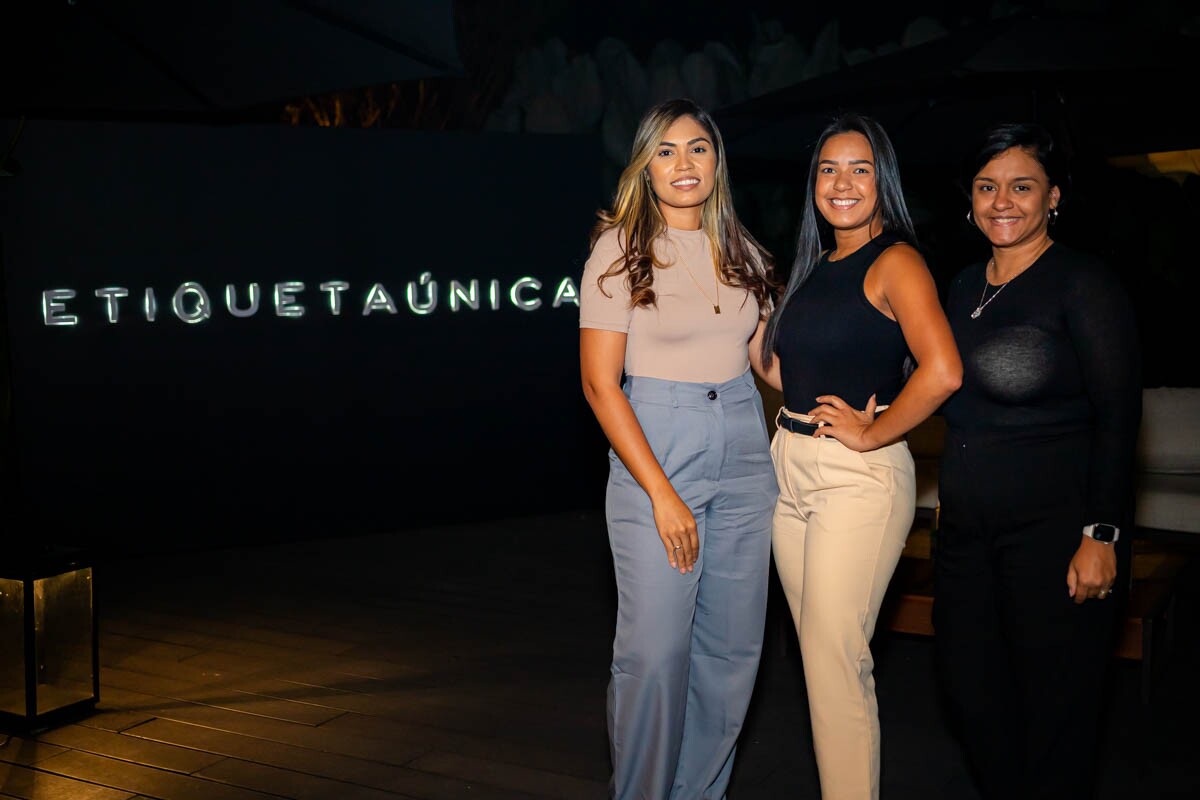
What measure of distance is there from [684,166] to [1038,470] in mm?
1001

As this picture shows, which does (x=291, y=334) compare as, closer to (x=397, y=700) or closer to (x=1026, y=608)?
(x=397, y=700)

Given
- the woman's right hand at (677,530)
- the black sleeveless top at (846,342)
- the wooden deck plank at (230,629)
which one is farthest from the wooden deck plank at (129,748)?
the black sleeveless top at (846,342)

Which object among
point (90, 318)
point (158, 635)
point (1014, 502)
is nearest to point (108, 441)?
point (90, 318)

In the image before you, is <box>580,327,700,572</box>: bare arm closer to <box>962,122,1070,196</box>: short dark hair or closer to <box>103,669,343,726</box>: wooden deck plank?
<box>962,122,1070,196</box>: short dark hair

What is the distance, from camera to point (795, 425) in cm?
268

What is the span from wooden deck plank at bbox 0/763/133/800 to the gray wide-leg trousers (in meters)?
1.57

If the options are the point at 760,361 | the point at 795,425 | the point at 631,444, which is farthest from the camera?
the point at 760,361

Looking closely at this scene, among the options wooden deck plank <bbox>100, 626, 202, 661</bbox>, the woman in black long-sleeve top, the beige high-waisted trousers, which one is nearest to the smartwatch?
the woman in black long-sleeve top

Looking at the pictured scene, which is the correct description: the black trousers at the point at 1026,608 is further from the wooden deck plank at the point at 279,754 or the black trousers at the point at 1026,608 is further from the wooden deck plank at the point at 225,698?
the wooden deck plank at the point at 225,698

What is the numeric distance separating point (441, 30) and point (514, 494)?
2.97 m

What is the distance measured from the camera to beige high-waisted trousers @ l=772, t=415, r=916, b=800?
2.54 meters

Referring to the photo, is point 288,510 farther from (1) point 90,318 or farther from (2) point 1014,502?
(2) point 1014,502

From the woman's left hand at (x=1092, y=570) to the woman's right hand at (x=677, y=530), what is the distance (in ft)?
2.59

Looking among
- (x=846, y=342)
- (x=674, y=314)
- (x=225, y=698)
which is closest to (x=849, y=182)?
(x=846, y=342)
